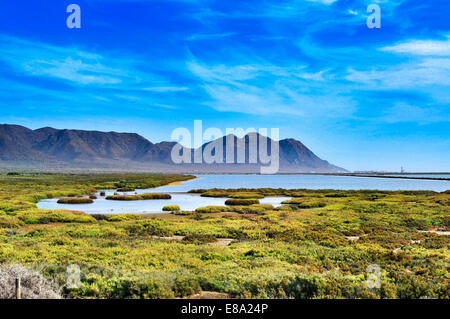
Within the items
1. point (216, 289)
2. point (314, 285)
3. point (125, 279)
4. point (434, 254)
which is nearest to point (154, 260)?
point (125, 279)

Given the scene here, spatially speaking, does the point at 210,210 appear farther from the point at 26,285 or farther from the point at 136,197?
the point at 26,285

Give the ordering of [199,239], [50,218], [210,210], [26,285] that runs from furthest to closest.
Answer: [210,210], [50,218], [199,239], [26,285]

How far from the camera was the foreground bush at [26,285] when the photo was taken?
987 centimetres

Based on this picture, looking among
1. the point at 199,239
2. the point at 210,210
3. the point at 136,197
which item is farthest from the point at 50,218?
the point at 136,197

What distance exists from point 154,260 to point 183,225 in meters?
12.8

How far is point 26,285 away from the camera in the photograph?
35.0 feet

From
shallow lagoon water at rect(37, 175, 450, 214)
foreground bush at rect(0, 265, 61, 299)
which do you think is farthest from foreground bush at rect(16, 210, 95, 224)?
foreground bush at rect(0, 265, 61, 299)
